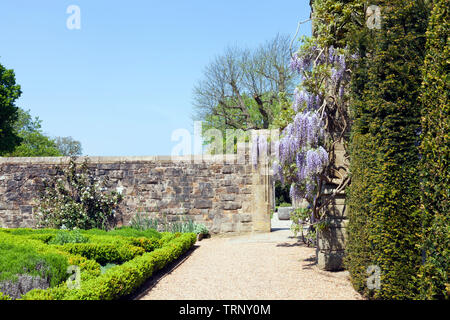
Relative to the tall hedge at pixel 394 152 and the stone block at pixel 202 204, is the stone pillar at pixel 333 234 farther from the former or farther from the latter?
the stone block at pixel 202 204

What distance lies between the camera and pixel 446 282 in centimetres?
365

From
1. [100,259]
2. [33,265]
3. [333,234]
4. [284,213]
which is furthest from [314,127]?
[284,213]

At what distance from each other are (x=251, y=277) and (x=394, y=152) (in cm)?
307

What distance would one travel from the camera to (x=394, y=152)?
463cm

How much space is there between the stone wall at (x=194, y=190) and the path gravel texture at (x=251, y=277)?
1996 mm

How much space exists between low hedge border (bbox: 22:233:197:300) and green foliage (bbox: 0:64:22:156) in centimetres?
1809

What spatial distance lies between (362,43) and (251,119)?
63.3 ft

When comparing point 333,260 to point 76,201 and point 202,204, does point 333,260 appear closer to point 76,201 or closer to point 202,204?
point 202,204

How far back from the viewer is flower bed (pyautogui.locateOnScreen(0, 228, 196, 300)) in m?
4.60

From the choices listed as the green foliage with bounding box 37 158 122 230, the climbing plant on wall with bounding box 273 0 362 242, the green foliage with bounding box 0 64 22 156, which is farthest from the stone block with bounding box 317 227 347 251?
the green foliage with bounding box 0 64 22 156

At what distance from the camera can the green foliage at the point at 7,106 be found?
21.8 m

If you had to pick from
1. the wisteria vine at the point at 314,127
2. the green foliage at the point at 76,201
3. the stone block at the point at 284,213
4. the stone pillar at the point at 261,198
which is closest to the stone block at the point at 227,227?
the stone pillar at the point at 261,198
